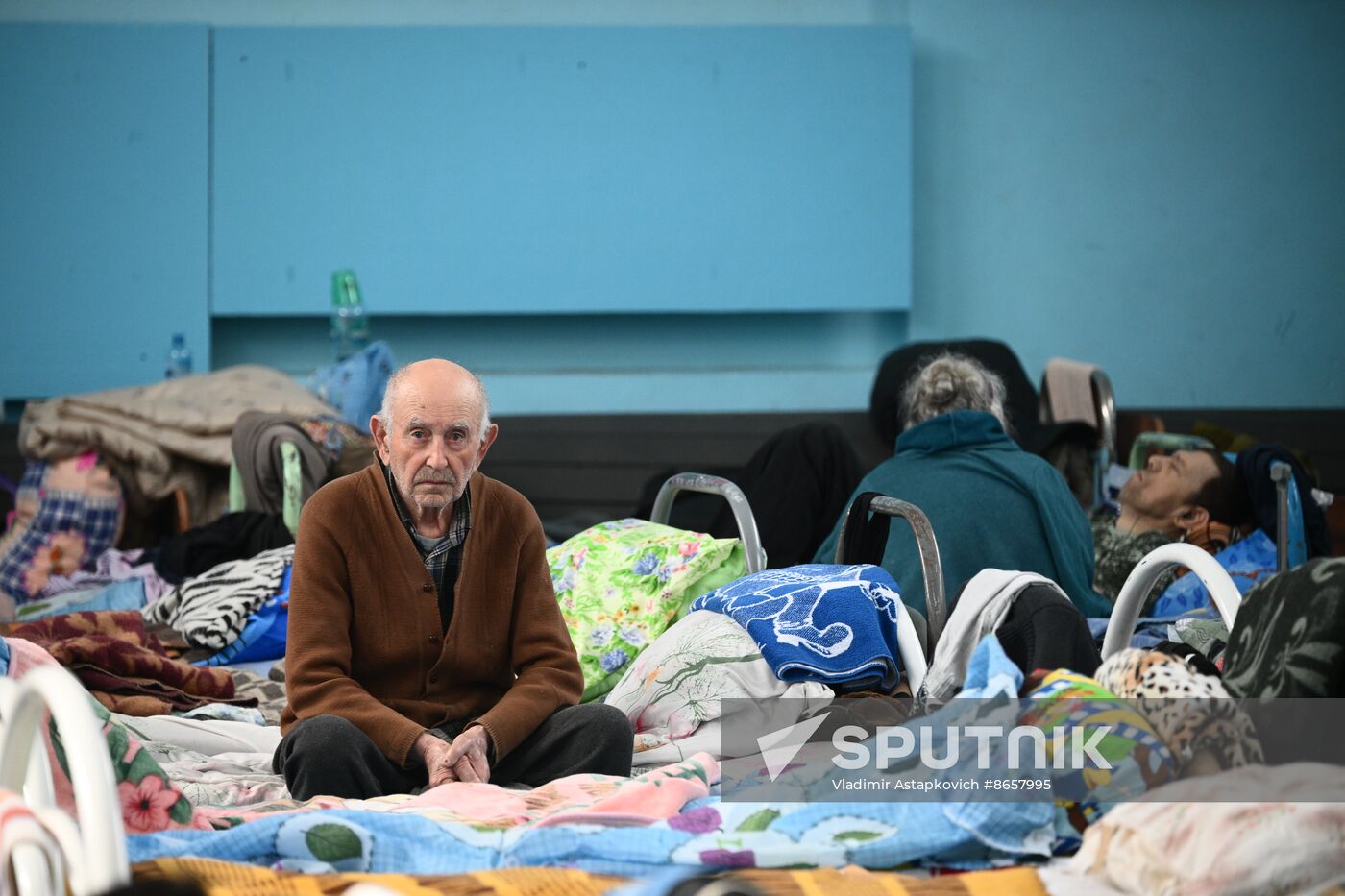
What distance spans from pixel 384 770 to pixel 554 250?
4330 mm

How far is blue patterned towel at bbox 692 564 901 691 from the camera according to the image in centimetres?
281

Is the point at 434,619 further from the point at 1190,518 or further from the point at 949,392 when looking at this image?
the point at 1190,518

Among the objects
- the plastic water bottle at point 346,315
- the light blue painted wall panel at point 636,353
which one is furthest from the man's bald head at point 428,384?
the light blue painted wall panel at point 636,353

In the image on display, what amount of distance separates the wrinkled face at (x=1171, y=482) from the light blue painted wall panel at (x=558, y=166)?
7.70 feet

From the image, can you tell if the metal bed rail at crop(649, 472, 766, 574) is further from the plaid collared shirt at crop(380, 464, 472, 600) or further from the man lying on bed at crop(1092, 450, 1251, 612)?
the man lying on bed at crop(1092, 450, 1251, 612)

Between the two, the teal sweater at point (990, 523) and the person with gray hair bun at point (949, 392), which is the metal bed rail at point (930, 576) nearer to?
the teal sweater at point (990, 523)

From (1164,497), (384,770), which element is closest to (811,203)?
(1164,497)

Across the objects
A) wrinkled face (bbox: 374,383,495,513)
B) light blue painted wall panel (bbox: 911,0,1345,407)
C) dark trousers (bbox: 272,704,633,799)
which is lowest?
dark trousers (bbox: 272,704,633,799)

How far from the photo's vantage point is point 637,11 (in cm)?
680

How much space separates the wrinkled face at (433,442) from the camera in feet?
8.20

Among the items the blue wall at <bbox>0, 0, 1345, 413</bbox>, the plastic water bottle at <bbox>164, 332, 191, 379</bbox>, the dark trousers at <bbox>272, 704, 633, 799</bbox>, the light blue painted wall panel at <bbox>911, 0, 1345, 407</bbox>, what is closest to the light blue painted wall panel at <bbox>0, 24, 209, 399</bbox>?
the plastic water bottle at <bbox>164, 332, 191, 379</bbox>

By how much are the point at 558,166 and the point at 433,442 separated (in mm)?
4205

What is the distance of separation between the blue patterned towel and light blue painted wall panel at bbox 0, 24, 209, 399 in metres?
4.24

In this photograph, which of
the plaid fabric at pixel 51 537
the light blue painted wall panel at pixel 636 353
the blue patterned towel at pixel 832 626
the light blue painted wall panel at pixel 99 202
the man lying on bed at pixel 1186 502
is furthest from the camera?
the light blue painted wall panel at pixel 636 353
